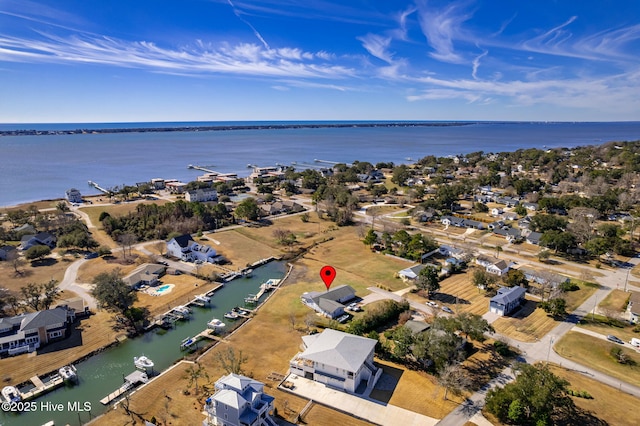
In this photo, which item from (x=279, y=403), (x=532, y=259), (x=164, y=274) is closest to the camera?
(x=279, y=403)

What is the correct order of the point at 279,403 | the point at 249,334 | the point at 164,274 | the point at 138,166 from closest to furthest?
the point at 279,403
the point at 249,334
the point at 164,274
the point at 138,166

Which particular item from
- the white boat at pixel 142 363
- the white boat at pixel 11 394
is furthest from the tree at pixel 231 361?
the white boat at pixel 11 394

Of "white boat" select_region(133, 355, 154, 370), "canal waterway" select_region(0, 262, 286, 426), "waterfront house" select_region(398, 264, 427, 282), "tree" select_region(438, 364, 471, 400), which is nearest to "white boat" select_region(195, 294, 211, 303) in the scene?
"canal waterway" select_region(0, 262, 286, 426)

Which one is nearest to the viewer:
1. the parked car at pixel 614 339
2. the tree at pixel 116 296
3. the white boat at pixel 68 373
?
the white boat at pixel 68 373

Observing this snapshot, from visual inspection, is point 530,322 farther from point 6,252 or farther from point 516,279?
point 6,252

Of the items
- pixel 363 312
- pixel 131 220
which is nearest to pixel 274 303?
pixel 363 312

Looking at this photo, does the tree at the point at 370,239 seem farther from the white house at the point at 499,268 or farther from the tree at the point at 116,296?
the tree at the point at 116,296

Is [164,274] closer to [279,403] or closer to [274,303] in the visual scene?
[274,303]
